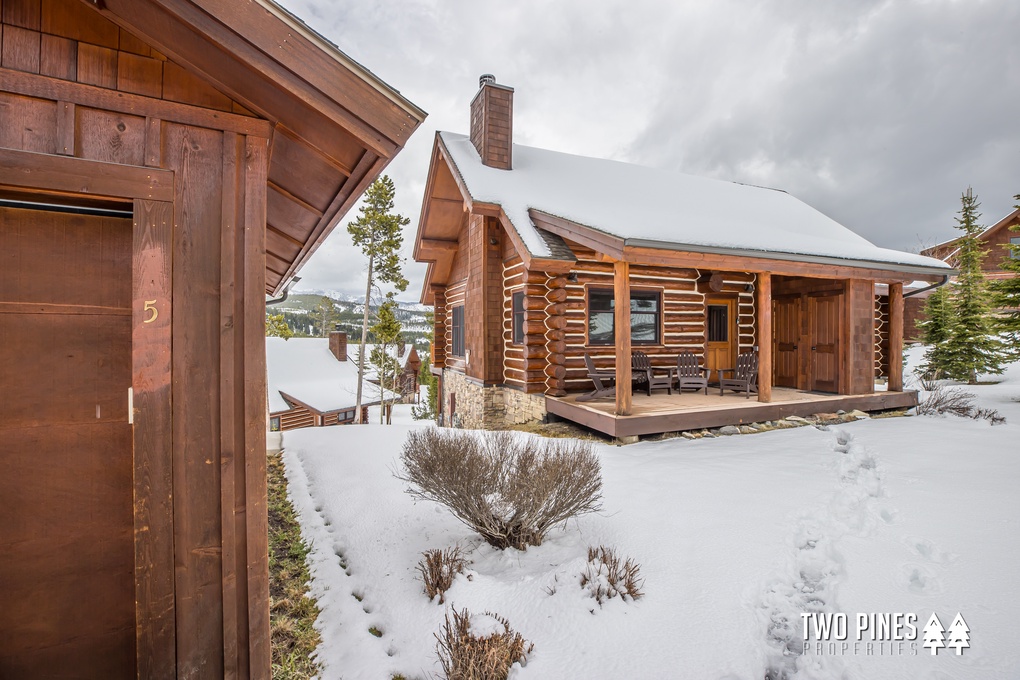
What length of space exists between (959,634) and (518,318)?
818 centimetres

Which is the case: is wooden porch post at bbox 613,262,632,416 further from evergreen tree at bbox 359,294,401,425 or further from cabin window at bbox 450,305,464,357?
evergreen tree at bbox 359,294,401,425

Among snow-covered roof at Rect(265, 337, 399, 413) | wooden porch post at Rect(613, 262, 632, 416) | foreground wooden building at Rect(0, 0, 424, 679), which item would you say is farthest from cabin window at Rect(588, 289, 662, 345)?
snow-covered roof at Rect(265, 337, 399, 413)

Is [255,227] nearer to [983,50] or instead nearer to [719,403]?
[719,403]

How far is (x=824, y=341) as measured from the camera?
10398mm

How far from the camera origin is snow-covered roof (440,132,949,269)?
321 inches

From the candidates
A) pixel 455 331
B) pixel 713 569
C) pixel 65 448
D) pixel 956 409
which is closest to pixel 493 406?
pixel 455 331

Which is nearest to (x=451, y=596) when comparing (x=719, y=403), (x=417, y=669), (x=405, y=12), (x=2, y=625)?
(x=417, y=669)

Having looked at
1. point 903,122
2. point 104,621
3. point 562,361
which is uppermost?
point 903,122

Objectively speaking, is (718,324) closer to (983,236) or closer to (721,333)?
(721,333)

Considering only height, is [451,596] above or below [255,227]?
below

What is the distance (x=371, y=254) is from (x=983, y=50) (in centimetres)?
3363

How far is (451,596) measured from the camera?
334 centimetres

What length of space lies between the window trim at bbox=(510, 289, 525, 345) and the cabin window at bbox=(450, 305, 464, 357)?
3.33m

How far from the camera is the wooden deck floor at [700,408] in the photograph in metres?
7.51
